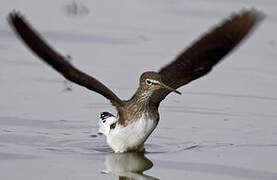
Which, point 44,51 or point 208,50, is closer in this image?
point 44,51

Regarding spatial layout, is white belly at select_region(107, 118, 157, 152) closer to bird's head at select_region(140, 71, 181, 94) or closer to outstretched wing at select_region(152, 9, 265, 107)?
bird's head at select_region(140, 71, 181, 94)

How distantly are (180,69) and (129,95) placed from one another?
65.8 inches

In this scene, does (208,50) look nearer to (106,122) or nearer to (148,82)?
(148,82)

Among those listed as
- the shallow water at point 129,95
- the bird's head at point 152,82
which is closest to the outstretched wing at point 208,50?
the bird's head at point 152,82

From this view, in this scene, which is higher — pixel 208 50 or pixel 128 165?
pixel 208 50

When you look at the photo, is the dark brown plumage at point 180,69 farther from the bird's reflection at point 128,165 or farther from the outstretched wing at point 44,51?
the bird's reflection at point 128,165

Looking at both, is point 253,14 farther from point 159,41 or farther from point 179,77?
point 159,41

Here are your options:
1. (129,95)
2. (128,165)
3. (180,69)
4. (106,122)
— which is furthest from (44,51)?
(129,95)

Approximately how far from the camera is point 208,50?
11.2 metres

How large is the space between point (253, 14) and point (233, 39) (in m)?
0.37

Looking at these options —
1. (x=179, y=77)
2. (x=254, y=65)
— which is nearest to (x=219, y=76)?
(x=254, y=65)

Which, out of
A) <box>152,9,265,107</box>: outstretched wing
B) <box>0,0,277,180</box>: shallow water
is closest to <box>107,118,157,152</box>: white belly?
<box>0,0,277,180</box>: shallow water

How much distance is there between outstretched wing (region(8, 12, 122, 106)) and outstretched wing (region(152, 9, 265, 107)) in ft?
4.15

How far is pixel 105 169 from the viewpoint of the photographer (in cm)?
1040
